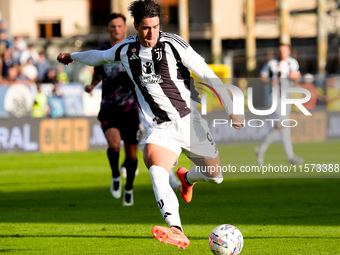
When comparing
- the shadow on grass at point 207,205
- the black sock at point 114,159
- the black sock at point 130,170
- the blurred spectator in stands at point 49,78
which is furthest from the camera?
the blurred spectator in stands at point 49,78

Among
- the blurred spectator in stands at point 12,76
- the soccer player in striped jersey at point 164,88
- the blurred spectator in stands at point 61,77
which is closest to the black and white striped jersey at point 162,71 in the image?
the soccer player in striped jersey at point 164,88

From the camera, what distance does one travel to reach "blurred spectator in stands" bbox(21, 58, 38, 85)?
22625 millimetres

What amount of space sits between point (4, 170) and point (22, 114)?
19.0ft

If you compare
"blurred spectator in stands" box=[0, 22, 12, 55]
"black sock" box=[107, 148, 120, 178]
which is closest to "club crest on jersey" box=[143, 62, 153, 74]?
"black sock" box=[107, 148, 120, 178]

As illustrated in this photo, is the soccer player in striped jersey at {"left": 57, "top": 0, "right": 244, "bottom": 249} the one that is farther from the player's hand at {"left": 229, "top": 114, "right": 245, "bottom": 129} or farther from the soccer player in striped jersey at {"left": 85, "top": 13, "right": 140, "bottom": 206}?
the soccer player in striped jersey at {"left": 85, "top": 13, "right": 140, "bottom": 206}

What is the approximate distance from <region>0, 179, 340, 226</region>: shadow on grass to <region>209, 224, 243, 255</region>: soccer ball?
209 centimetres

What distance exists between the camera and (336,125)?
21.5 metres

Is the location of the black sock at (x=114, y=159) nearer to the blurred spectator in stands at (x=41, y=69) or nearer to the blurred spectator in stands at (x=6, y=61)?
the blurred spectator in stands at (x=6, y=61)

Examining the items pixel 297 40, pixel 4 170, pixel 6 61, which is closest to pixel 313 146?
pixel 4 170

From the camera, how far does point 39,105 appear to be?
21188 millimetres

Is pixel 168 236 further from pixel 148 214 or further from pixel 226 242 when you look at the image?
pixel 148 214

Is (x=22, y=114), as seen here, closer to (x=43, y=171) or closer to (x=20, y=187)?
(x=43, y=171)

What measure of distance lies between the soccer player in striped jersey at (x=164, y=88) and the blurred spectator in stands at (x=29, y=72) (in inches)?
616

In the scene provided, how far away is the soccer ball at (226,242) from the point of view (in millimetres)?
6242
